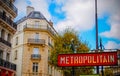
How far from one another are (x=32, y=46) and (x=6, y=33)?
17852 mm

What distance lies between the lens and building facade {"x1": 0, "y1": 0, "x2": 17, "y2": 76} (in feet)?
123

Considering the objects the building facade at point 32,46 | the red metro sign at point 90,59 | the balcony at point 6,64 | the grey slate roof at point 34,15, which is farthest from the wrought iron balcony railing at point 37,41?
the red metro sign at point 90,59

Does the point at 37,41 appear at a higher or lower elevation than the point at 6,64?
higher

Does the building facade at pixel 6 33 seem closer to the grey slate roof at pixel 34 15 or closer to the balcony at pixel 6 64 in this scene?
the balcony at pixel 6 64

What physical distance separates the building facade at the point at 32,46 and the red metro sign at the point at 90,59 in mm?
43462

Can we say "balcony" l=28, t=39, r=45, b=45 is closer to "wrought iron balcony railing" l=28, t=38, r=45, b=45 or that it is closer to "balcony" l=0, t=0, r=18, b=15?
"wrought iron balcony railing" l=28, t=38, r=45, b=45

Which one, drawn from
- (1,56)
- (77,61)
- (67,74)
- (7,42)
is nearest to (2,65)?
(1,56)

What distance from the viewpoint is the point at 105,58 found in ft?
42.1

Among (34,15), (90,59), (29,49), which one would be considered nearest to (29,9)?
(34,15)

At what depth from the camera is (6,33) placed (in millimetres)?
40094

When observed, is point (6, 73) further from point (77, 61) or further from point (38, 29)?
point (77, 61)

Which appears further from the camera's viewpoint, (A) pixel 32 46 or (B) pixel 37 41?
(B) pixel 37 41

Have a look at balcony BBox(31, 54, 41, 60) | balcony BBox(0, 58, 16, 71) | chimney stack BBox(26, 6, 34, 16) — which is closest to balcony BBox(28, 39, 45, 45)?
balcony BBox(31, 54, 41, 60)

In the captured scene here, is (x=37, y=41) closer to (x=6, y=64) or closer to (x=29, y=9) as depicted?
(x=29, y=9)
